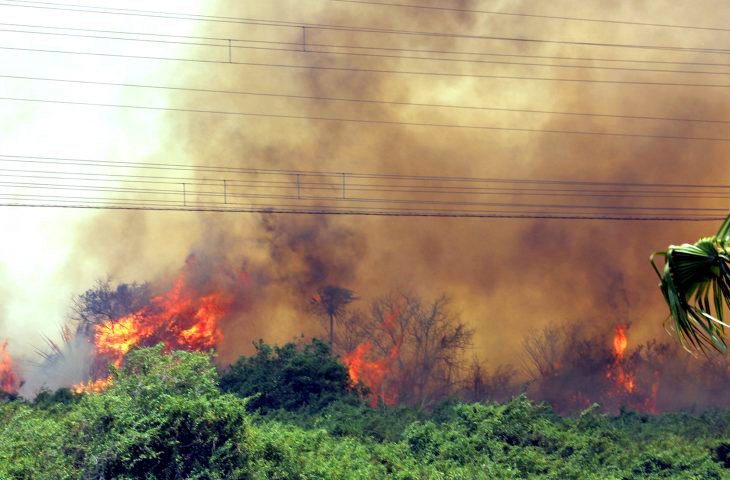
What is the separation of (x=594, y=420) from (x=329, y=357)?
12910 millimetres

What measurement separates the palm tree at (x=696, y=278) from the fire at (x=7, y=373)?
47485 millimetres

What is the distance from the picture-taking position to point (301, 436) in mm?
22078

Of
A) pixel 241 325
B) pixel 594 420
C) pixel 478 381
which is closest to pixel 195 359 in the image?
pixel 594 420

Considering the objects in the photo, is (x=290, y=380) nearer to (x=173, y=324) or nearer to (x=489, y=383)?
(x=173, y=324)

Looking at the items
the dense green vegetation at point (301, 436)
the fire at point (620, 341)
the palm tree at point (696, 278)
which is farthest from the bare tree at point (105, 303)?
the palm tree at point (696, 278)

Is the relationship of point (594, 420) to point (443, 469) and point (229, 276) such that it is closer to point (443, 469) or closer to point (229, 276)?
point (443, 469)

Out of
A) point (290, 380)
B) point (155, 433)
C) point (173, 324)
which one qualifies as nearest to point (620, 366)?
point (290, 380)

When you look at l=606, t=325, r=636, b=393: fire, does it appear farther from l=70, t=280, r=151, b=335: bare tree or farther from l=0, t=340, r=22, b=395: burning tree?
l=0, t=340, r=22, b=395: burning tree

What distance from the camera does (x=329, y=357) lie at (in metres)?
38.3

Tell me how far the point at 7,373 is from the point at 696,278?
48730 millimetres

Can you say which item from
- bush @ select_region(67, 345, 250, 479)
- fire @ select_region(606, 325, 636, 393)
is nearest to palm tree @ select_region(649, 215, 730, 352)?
bush @ select_region(67, 345, 250, 479)

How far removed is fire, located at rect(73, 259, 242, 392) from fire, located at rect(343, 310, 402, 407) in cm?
798

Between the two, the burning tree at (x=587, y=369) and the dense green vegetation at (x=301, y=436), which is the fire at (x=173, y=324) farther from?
the burning tree at (x=587, y=369)

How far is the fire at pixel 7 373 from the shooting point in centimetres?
4700
